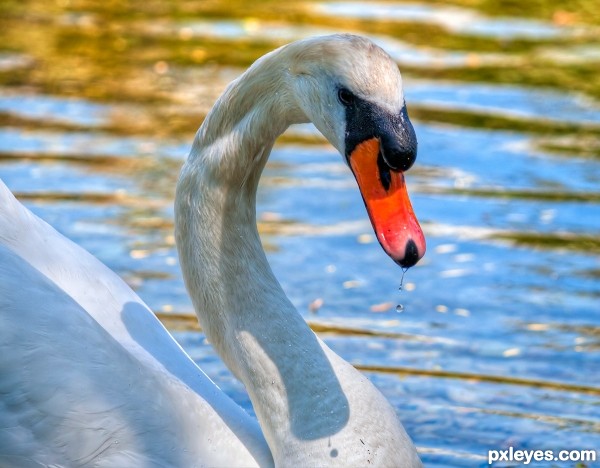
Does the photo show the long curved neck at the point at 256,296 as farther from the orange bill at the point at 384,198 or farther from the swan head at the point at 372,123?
the orange bill at the point at 384,198

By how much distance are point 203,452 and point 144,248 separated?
300 cm

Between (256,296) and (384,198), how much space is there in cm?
80

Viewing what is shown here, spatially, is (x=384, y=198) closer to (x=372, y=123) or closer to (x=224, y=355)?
(x=372, y=123)

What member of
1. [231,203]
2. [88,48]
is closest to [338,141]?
[231,203]

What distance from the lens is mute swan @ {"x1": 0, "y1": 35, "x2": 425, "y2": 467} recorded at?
4.08 m

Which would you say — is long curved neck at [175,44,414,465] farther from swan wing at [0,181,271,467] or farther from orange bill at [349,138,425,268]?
orange bill at [349,138,425,268]

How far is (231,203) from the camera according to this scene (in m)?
4.24

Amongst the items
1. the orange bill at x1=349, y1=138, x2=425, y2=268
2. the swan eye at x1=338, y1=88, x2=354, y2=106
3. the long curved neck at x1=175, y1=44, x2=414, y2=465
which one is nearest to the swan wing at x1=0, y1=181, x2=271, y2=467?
the long curved neck at x1=175, y1=44, x2=414, y2=465

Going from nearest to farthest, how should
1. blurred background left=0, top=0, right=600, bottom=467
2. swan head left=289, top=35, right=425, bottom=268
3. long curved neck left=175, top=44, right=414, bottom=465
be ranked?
swan head left=289, top=35, right=425, bottom=268 → long curved neck left=175, top=44, right=414, bottom=465 → blurred background left=0, top=0, right=600, bottom=467

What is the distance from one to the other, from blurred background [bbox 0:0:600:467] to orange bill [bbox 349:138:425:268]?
1.70 m

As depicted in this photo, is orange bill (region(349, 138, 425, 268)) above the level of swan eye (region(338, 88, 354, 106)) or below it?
below

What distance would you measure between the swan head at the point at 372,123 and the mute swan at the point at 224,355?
4 cm

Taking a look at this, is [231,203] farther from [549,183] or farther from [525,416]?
[549,183]

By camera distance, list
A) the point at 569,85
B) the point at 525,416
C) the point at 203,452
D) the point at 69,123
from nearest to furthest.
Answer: the point at 203,452 < the point at 525,416 < the point at 69,123 < the point at 569,85
